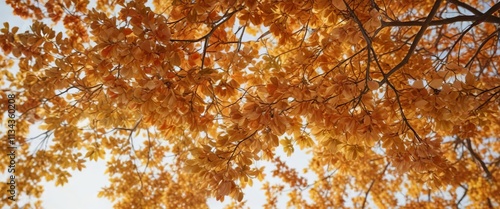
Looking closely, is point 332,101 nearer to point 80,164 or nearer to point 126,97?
point 126,97

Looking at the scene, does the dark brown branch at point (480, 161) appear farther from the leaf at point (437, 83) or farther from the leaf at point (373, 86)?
the leaf at point (373, 86)

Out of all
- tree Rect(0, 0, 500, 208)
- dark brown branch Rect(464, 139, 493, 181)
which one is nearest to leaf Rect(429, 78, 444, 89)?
tree Rect(0, 0, 500, 208)

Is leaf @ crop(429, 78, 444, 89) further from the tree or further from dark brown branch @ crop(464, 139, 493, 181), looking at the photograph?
dark brown branch @ crop(464, 139, 493, 181)

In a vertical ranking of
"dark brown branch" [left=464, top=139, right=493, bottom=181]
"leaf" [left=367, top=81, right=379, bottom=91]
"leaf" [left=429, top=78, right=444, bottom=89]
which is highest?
"dark brown branch" [left=464, top=139, right=493, bottom=181]

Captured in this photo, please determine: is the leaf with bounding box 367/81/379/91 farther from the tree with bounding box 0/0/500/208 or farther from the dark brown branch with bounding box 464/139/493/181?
the dark brown branch with bounding box 464/139/493/181

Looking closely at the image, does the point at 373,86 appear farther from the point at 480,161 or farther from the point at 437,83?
the point at 480,161

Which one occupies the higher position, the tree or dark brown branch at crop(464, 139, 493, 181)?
dark brown branch at crop(464, 139, 493, 181)

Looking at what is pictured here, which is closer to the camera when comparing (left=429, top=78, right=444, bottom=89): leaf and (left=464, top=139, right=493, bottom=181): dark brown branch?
(left=429, top=78, right=444, bottom=89): leaf

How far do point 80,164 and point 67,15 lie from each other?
1.67 m

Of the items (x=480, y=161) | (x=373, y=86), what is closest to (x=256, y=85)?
(x=373, y=86)

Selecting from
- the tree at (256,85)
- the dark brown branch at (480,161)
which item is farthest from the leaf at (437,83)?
the dark brown branch at (480,161)

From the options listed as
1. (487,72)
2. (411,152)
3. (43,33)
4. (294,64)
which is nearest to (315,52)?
(294,64)

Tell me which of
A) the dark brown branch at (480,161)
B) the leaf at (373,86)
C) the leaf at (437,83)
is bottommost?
the leaf at (373,86)

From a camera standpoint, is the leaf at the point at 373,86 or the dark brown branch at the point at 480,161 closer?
the leaf at the point at 373,86
